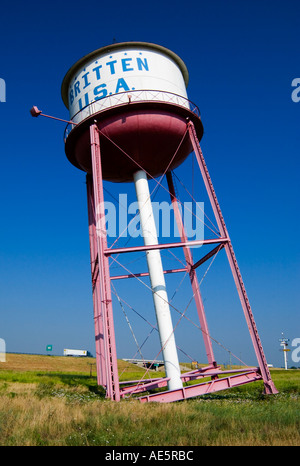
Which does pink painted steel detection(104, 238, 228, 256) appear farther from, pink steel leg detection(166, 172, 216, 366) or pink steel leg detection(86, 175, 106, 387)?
pink steel leg detection(86, 175, 106, 387)

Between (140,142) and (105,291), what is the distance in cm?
582

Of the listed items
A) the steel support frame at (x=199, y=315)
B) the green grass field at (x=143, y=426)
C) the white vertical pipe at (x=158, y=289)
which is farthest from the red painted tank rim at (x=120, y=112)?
the green grass field at (x=143, y=426)

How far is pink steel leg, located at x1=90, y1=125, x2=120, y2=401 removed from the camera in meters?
11.2

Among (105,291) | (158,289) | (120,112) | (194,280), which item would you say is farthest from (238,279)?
Answer: (120,112)

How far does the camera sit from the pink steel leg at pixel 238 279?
11.6m

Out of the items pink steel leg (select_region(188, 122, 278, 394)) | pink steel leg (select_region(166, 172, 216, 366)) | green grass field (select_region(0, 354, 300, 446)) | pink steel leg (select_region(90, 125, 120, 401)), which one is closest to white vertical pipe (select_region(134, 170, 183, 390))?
pink steel leg (select_region(166, 172, 216, 366))

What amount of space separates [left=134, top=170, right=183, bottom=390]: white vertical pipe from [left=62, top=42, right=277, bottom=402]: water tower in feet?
0.11

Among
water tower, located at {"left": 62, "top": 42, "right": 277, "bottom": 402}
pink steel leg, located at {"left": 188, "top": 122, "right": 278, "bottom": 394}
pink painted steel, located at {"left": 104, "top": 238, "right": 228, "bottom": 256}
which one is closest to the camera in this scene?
pink steel leg, located at {"left": 188, "top": 122, "right": 278, "bottom": 394}

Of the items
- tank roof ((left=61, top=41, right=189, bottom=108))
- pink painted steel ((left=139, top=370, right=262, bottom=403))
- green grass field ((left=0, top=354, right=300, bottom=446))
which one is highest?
tank roof ((left=61, top=41, right=189, bottom=108))

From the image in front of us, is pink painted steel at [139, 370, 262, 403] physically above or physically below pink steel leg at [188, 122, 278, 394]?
below

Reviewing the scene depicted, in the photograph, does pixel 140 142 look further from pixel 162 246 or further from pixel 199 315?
pixel 199 315

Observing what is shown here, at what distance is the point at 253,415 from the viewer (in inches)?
316

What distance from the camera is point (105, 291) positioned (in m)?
11.9
